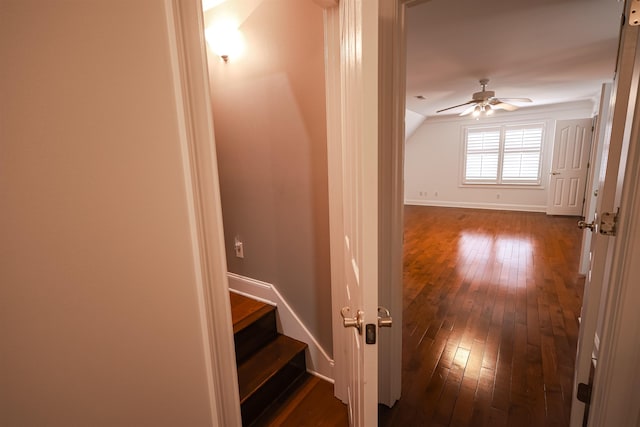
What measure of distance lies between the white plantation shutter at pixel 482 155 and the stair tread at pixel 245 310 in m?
6.74

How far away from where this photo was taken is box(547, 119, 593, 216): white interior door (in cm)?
527

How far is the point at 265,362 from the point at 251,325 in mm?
226

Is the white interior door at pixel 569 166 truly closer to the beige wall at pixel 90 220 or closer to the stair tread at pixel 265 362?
the stair tread at pixel 265 362

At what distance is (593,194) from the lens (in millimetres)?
2982

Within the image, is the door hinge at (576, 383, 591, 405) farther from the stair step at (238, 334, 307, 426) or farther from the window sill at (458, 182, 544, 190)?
the window sill at (458, 182, 544, 190)

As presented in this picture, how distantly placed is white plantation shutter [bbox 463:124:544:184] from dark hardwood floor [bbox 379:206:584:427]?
2546mm

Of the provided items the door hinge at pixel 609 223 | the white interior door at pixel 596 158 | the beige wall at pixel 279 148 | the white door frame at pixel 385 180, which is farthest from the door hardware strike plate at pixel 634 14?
the white interior door at pixel 596 158

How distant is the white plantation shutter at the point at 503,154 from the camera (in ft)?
20.4

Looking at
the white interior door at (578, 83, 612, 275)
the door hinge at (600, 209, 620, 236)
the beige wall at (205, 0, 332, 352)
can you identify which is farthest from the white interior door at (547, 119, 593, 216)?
the beige wall at (205, 0, 332, 352)

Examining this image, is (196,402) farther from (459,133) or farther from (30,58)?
(459,133)

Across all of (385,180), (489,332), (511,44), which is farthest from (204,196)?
(511,44)

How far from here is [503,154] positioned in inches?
258

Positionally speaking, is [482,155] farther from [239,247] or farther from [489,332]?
[239,247]

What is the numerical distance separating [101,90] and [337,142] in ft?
3.16
